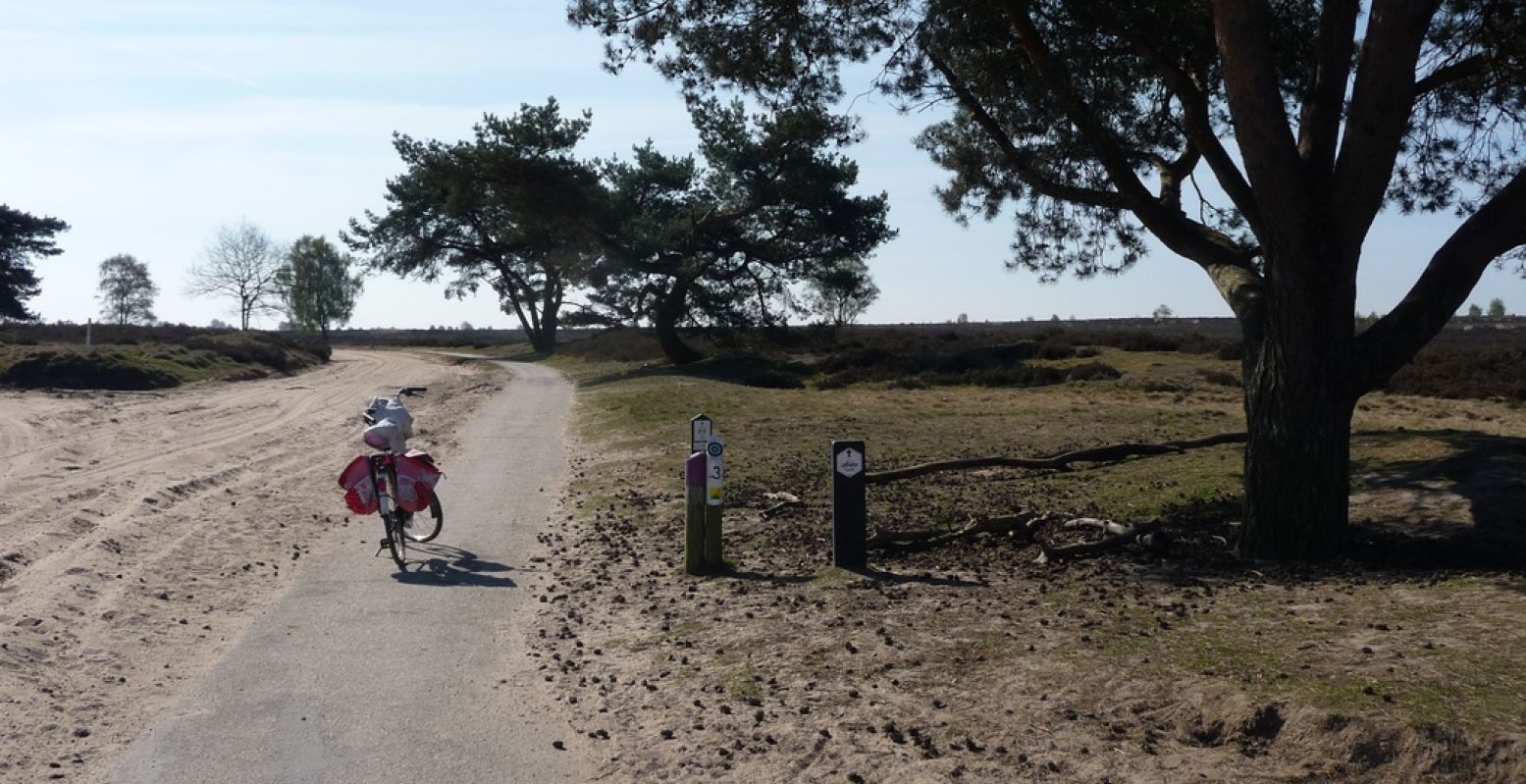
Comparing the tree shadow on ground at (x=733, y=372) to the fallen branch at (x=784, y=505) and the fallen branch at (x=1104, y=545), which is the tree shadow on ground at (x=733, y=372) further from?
the fallen branch at (x=1104, y=545)

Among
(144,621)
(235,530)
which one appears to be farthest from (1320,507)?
(235,530)

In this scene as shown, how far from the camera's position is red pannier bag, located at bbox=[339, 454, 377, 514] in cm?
1140

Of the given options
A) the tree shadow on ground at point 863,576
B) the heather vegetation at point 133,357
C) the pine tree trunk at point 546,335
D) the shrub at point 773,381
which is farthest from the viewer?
the pine tree trunk at point 546,335

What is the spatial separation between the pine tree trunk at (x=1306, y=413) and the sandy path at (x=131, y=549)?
7.79m

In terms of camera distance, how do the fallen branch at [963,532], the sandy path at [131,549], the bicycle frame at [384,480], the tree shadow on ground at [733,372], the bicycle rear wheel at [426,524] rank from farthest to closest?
1. the tree shadow on ground at [733,372]
2. the bicycle rear wheel at [426,524]
3. the fallen branch at [963,532]
4. the bicycle frame at [384,480]
5. the sandy path at [131,549]

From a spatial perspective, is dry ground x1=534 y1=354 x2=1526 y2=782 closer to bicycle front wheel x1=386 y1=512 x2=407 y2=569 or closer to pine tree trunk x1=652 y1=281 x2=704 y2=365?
bicycle front wheel x1=386 y1=512 x2=407 y2=569

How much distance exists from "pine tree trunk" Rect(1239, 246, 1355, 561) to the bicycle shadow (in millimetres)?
6112

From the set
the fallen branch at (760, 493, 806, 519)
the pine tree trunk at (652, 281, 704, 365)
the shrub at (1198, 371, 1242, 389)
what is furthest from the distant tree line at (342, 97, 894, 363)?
the fallen branch at (760, 493, 806, 519)

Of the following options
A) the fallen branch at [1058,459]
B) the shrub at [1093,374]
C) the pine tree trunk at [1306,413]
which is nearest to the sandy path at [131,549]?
the fallen branch at [1058,459]

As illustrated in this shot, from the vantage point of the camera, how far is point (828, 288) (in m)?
47.6

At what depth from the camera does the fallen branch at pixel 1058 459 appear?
14.6 meters

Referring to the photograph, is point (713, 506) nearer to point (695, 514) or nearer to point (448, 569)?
point (695, 514)

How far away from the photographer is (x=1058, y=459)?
15227 mm

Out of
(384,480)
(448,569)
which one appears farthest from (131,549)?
(448,569)
